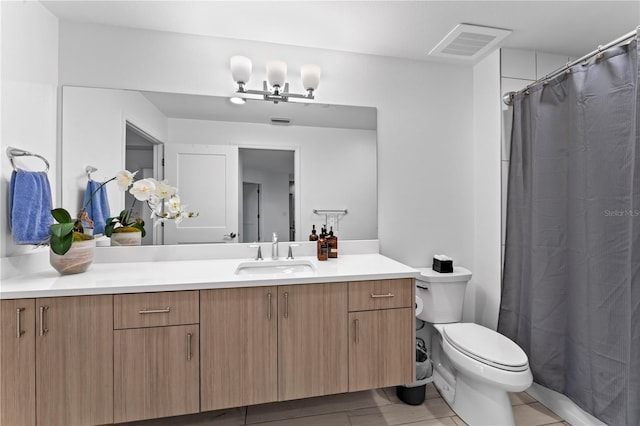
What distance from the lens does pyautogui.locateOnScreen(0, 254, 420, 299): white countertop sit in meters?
1.16

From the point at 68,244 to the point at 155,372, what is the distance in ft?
2.29

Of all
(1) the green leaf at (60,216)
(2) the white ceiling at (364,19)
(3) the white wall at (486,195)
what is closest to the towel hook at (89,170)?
(1) the green leaf at (60,216)

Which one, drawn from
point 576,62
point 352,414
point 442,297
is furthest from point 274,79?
point 352,414

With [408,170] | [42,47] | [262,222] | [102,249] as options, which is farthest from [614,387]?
[42,47]

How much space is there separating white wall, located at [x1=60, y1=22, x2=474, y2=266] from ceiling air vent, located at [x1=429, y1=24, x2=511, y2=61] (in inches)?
6.1

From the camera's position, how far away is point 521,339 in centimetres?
177

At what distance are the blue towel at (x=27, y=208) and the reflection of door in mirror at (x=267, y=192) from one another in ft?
3.13

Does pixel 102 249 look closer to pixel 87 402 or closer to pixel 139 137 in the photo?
pixel 139 137

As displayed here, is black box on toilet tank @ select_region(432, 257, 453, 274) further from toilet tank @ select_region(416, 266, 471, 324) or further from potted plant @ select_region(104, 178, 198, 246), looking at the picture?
potted plant @ select_region(104, 178, 198, 246)

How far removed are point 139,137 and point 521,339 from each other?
2629mm

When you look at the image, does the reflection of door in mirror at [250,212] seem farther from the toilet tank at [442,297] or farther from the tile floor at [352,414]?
the toilet tank at [442,297]

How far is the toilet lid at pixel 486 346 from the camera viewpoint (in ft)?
4.63

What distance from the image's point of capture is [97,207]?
167 centimetres

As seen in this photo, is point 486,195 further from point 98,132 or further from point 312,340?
point 98,132
